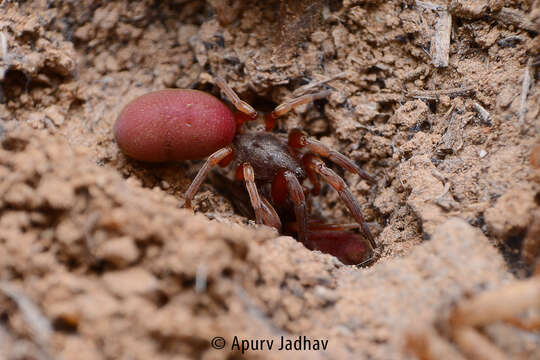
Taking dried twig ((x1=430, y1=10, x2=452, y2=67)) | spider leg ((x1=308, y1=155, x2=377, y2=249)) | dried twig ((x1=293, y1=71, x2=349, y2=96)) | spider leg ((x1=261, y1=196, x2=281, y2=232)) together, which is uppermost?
dried twig ((x1=430, y1=10, x2=452, y2=67))

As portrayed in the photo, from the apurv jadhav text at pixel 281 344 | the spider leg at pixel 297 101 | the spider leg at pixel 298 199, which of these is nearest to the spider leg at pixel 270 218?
the spider leg at pixel 298 199

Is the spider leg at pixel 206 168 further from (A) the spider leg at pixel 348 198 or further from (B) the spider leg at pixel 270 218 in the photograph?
(A) the spider leg at pixel 348 198

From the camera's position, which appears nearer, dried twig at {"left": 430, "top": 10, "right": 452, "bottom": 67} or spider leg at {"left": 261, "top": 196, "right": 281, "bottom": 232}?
dried twig at {"left": 430, "top": 10, "right": 452, "bottom": 67}

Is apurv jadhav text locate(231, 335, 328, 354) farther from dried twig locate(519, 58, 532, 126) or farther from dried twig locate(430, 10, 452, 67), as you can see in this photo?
dried twig locate(430, 10, 452, 67)

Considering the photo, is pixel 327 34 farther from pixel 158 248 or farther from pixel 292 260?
pixel 158 248

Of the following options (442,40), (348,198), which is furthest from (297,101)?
(442,40)

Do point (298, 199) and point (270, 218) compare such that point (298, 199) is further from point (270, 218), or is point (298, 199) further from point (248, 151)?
point (248, 151)

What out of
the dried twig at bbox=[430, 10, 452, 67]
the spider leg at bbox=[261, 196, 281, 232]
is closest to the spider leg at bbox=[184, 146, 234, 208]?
the spider leg at bbox=[261, 196, 281, 232]
